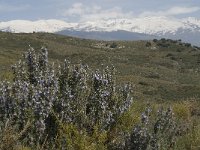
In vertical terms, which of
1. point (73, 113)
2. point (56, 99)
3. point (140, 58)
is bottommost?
point (140, 58)

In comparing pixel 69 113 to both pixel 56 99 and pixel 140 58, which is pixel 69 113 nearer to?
pixel 56 99

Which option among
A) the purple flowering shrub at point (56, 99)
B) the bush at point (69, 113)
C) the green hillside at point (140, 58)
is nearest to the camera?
the bush at point (69, 113)

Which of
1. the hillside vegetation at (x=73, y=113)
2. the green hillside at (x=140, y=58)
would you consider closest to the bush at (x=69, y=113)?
the hillside vegetation at (x=73, y=113)

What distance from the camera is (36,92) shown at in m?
11.0

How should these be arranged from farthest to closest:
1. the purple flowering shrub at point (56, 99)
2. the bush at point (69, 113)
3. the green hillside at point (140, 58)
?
the green hillside at point (140, 58) → the purple flowering shrub at point (56, 99) → the bush at point (69, 113)

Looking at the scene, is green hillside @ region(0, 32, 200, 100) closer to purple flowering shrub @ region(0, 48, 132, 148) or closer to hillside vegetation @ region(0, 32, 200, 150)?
hillside vegetation @ region(0, 32, 200, 150)

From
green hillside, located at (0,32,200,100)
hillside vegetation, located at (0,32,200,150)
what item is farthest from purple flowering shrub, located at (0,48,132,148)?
green hillside, located at (0,32,200,100)

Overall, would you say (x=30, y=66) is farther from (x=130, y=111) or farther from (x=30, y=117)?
(x=130, y=111)

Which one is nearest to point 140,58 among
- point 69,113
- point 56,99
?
point 56,99

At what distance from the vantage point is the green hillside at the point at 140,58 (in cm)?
5325

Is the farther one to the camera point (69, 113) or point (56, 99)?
point (56, 99)

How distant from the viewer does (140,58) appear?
3282 inches

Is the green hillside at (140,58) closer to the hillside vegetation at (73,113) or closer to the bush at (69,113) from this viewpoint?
the hillside vegetation at (73,113)

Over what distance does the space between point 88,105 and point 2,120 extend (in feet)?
7.55
